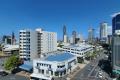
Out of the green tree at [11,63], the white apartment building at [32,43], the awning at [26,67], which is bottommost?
the awning at [26,67]

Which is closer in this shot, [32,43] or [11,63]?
[11,63]

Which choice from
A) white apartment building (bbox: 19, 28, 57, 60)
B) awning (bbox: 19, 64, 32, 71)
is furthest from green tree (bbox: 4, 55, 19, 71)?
white apartment building (bbox: 19, 28, 57, 60)

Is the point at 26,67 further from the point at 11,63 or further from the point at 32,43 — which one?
the point at 32,43

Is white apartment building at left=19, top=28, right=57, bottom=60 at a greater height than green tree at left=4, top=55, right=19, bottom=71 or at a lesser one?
greater

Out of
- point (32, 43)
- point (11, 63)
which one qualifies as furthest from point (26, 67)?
point (32, 43)

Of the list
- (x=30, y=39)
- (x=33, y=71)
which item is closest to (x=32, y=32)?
(x=30, y=39)

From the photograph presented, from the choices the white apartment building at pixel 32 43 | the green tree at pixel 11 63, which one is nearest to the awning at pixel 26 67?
the green tree at pixel 11 63

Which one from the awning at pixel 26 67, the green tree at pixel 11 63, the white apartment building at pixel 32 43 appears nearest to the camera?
the awning at pixel 26 67

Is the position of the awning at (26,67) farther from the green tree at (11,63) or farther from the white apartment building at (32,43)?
the white apartment building at (32,43)

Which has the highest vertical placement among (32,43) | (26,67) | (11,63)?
(32,43)

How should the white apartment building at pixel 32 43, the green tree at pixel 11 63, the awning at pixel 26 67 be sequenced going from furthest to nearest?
the white apartment building at pixel 32 43 < the green tree at pixel 11 63 < the awning at pixel 26 67

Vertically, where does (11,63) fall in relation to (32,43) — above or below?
below

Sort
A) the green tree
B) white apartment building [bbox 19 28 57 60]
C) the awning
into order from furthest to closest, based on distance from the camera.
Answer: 1. white apartment building [bbox 19 28 57 60]
2. the green tree
3. the awning

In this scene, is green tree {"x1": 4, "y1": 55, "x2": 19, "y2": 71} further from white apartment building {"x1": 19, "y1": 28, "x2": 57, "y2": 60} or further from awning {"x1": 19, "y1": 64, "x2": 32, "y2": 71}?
white apartment building {"x1": 19, "y1": 28, "x2": 57, "y2": 60}
